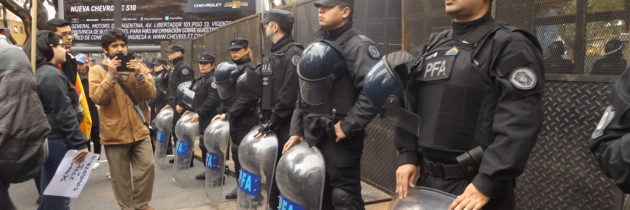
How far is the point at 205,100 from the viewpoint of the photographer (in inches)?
262

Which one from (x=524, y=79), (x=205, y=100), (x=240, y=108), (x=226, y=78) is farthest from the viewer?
(x=205, y=100)

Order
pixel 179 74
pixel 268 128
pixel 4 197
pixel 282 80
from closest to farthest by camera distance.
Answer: pixel 4 197, pixel 268 128, pixel 282 80, pixel 179 74

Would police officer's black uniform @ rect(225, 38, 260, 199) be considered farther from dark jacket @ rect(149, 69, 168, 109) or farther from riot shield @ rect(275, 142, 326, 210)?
dark jacket @ rect(149, 69, 168, 109)

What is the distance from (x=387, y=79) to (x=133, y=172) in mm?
3193

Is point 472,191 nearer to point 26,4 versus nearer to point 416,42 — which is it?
point 416,42

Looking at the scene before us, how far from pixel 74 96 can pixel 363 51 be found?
2.43 m

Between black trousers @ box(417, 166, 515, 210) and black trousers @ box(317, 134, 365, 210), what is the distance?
1006mm

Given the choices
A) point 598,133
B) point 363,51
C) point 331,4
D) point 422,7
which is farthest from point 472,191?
point 422,7

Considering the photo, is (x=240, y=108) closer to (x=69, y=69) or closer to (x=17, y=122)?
(x=69, y=69)

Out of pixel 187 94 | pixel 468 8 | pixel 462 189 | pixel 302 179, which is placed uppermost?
pixel 468 8

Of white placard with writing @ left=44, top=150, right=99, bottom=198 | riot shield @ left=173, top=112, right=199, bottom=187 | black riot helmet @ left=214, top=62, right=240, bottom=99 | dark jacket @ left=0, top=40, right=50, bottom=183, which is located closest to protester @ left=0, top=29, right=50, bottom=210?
dark jacket @ left=0, top=40, right=50, bottom=183

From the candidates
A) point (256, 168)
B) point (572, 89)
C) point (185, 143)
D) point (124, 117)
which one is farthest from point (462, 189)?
point (185, 143)

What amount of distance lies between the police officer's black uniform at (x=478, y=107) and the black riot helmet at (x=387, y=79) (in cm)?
7

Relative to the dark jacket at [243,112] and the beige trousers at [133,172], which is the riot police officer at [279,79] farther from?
the beige trousers at [133,172]
